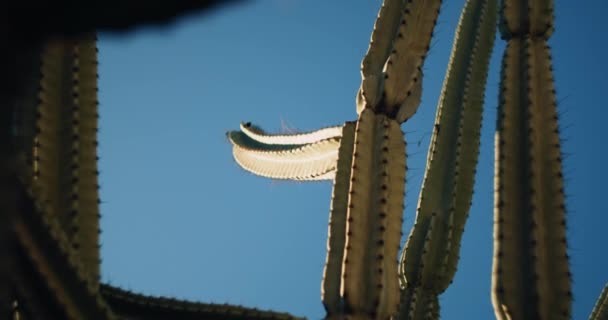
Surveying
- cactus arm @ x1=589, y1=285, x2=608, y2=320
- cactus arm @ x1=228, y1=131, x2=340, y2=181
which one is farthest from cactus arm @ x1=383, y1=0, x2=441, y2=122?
cactus arm @ x1=589, y1=285, x2=608, y2=320

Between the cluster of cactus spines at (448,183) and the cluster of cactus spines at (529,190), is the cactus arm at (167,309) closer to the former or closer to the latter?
the cluster of cactus spines at (529,190)

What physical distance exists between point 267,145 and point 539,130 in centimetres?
333

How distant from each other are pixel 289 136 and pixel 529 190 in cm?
306

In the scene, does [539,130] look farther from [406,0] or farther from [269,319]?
[269,319]

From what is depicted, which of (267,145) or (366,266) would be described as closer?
(366,266)

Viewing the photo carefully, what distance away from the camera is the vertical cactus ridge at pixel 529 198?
487 cm

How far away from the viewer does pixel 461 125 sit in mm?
6523

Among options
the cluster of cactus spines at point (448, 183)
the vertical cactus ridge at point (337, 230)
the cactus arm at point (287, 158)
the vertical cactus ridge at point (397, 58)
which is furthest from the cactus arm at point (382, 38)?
the cluster of cactus spines at point (448, 183)

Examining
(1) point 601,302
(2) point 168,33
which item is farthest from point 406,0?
(2) point 168,33

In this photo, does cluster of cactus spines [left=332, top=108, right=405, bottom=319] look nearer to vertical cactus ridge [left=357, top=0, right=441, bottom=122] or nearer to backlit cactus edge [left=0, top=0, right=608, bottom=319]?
backlit cactus edge [left=0, top=0, right=608, bottom=319]

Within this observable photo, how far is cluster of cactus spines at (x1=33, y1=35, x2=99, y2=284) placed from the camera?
4176 millimetres

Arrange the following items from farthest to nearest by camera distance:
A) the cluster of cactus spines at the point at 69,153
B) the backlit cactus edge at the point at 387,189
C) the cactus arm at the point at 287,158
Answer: the cactus arm at the point at 287,158 < the cluster of cactus spines at the point at 69,153 < the backlit cactus edge at the point at 387,189

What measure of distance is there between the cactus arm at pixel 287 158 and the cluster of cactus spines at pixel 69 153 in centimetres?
230

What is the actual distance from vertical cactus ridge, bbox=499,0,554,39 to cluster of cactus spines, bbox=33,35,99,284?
2664 mm
